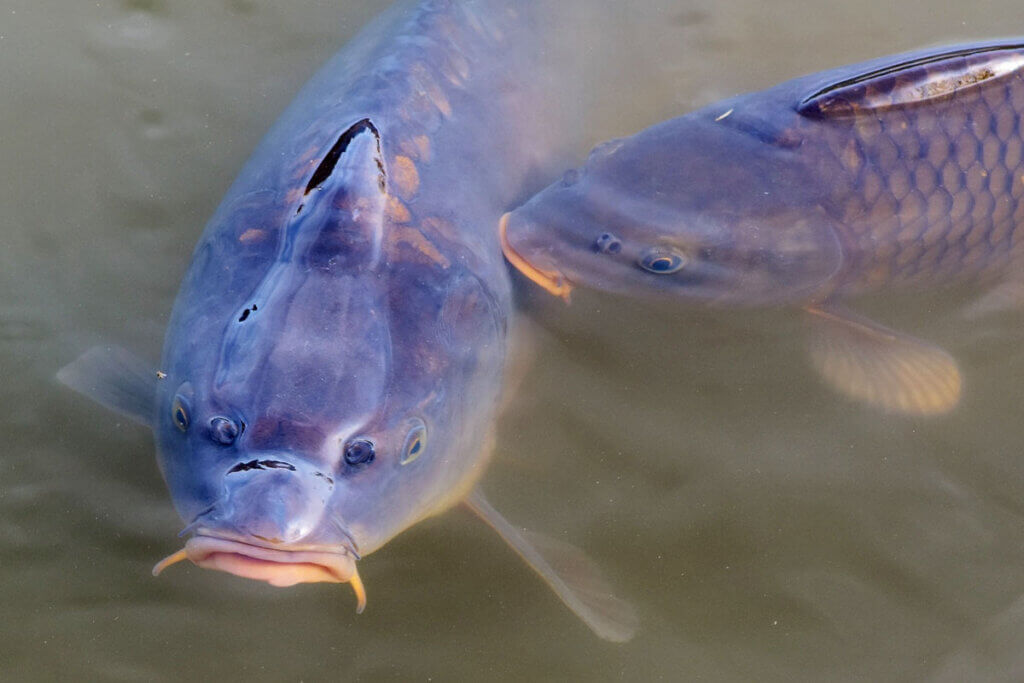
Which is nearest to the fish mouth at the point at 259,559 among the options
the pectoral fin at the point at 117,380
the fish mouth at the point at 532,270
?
the pectoral fin at the point at 117,380

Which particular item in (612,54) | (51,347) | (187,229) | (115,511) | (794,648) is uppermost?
(612,54)

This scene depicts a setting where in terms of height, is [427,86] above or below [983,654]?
above

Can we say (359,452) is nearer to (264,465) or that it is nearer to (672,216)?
(264,465)

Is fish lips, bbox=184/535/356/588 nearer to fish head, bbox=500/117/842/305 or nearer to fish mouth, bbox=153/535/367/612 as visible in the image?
fish mouth, bbox=153/535/367/612

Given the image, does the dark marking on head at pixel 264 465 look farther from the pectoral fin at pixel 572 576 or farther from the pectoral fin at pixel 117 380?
the pectoral fin at pixel 572 576

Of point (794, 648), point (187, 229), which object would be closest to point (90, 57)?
point (187, 229)

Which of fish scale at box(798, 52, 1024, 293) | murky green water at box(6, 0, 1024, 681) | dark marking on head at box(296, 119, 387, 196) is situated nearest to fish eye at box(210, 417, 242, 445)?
dark marking on head at box(296, 119, 387, 196)

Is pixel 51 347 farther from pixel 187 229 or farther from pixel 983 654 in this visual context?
pixel 983 654
